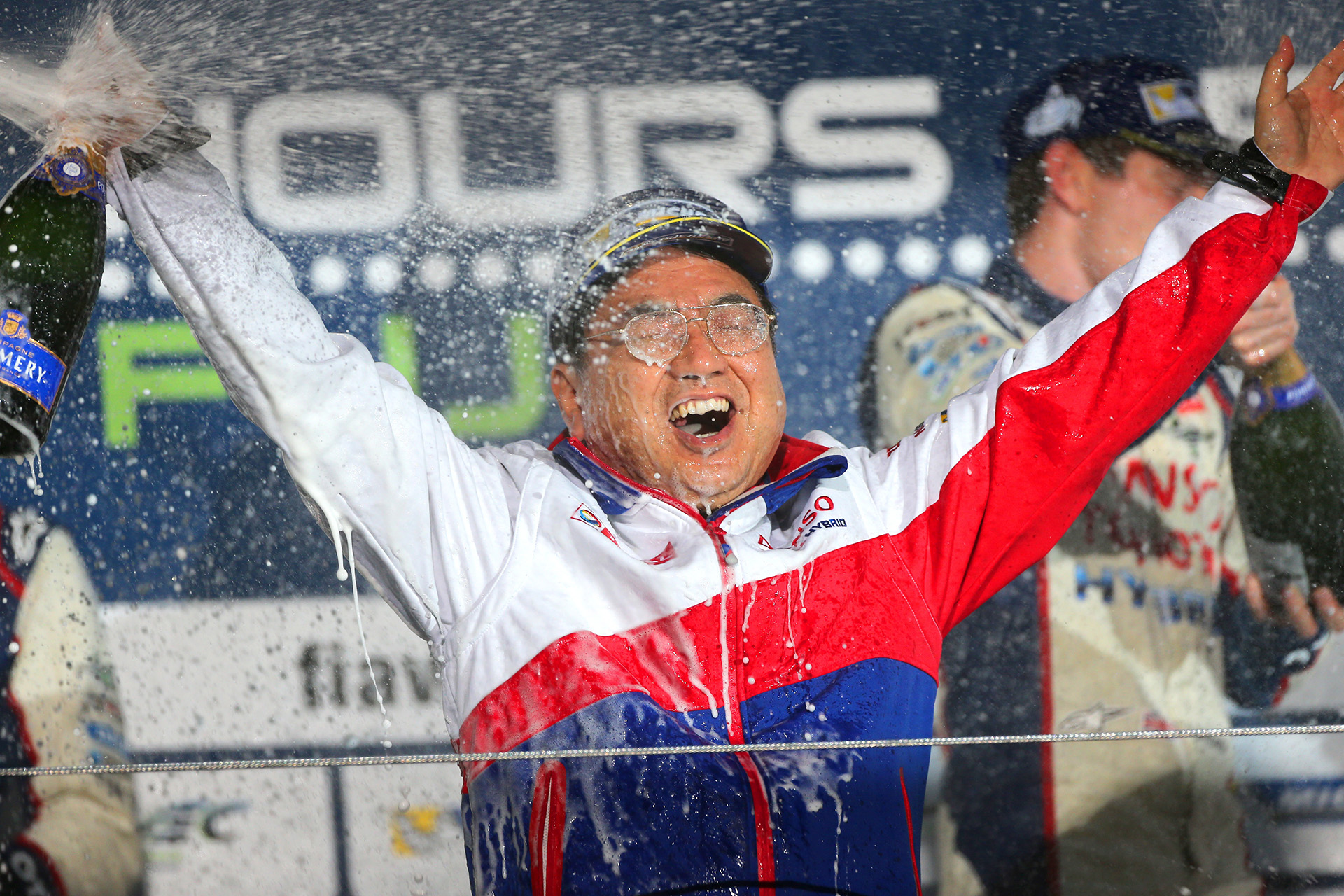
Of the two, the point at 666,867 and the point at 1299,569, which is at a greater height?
the point at 1299,569

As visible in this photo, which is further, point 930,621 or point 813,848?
point 930,621

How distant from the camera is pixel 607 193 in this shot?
1.96m

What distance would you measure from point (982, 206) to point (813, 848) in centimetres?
133

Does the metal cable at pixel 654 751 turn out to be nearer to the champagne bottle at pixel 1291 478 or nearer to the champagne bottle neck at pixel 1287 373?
the champagne bottle at pixel 1291 478

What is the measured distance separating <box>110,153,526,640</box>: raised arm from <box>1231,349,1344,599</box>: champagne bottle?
1515mm

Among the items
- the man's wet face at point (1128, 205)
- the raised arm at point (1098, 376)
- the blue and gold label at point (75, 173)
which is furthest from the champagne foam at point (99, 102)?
the man's wet face at point (1128, 205)

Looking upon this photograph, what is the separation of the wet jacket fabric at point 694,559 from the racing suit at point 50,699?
98cm

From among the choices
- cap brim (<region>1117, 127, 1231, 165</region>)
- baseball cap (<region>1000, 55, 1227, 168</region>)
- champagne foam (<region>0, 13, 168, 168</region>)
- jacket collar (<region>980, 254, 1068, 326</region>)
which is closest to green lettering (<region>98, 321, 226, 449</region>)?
champagne foam (<region>0, 13, 168, 168</region>)

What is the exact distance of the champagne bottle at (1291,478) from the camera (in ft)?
6.64

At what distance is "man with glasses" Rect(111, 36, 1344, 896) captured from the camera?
1088 millimetres

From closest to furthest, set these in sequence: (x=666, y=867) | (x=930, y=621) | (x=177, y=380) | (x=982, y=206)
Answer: (x=666, y=867) < (x=930, y=621) < (x=177, y=380) < (x=982, y=206)

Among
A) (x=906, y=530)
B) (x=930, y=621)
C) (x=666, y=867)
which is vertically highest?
(x=906, y=530)

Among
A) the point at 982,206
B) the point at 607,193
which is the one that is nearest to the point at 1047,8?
the point at 982,206

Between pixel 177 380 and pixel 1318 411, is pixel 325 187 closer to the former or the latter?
pixel 177 380
